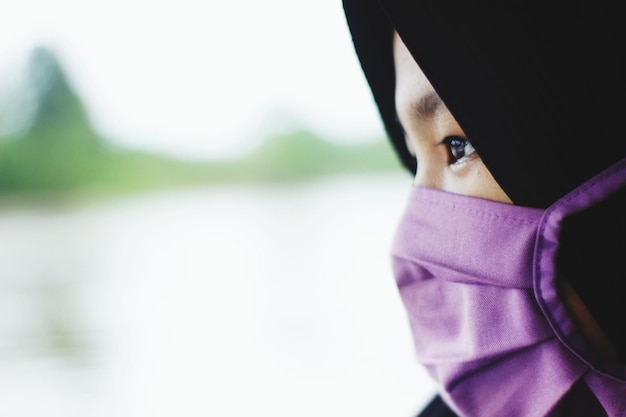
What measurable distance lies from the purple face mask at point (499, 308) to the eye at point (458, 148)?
1.6 inches

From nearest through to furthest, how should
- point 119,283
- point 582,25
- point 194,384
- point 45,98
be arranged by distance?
point 582,25 < point 194,384 < point 119,283 < point 45,98

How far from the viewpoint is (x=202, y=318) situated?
2270 mm

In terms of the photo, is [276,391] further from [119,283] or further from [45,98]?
[45,98]

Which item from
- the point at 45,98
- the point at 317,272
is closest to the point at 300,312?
the point at 317,272

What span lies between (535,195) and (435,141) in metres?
0.13

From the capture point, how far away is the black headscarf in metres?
0.54

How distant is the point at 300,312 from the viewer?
2330mm

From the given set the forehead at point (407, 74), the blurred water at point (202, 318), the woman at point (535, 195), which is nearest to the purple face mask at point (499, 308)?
the woman at point (535, 195)

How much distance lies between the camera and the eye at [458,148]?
0.63 metres

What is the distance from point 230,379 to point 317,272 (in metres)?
0.93

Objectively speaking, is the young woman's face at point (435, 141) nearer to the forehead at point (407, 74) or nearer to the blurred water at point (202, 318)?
the forehead at point (407, 74)

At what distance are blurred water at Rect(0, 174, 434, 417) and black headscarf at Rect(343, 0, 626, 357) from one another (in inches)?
19.0

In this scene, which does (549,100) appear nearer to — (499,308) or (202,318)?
(499,308)

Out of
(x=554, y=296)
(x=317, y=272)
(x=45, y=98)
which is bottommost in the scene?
(x=317, y=272)
